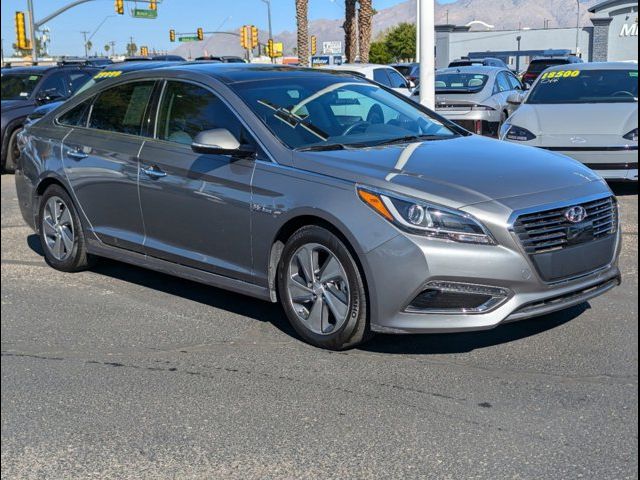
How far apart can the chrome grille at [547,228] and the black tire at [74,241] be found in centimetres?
347

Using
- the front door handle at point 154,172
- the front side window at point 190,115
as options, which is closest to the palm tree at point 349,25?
the front side window at point 190,115

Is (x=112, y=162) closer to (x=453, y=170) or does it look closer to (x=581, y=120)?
(x=453, y=170)

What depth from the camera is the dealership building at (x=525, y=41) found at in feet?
121

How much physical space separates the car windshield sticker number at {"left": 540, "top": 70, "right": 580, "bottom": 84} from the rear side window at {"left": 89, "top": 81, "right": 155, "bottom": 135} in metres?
6.80

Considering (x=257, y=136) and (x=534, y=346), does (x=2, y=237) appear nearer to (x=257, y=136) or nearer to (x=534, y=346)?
(x=257, y=136)

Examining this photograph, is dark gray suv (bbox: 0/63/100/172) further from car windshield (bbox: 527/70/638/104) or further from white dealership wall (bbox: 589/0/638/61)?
white dealership wall (bbox: 589/0/638/61)

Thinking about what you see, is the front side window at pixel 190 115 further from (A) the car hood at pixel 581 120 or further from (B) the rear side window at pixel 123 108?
(A) the car hood at pixel 581 120

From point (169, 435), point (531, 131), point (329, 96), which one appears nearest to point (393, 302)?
point (169, 435)

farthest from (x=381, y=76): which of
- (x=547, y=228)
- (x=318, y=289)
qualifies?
(x=547, y=228)

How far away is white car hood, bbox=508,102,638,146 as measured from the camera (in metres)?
9.12

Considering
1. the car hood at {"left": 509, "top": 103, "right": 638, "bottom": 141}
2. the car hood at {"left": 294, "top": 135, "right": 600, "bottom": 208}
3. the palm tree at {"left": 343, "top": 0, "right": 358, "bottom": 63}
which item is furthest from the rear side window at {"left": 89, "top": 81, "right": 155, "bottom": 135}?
the palm tree at {"left": 343, "top": 0, "right": 358, "bottom": 63}

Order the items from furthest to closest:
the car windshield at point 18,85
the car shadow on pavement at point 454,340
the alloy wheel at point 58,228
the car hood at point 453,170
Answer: the car windshield at point 18,85, the alloy wheel at point 58,228, the car shadow on pavement at point 454,340, the car hood at point 453,170

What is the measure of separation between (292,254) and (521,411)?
159 cm

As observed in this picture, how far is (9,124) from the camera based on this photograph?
1327 cm
